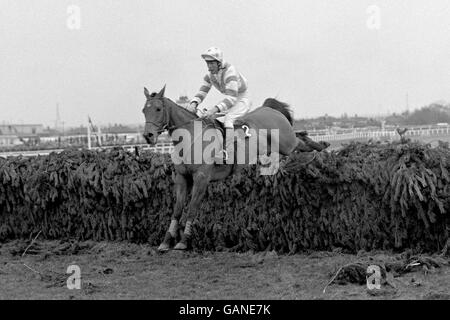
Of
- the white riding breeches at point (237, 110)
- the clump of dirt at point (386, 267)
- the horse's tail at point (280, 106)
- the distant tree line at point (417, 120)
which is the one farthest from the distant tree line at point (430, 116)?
the clump of dirt at point (386, 267)

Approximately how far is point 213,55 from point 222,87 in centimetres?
63

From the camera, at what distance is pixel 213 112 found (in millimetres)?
9539

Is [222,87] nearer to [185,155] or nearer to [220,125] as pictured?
[220,125]

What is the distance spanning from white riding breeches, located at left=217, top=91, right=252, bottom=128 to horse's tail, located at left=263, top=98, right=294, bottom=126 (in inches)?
43.4

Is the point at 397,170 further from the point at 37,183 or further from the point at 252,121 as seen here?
the point at 37,183

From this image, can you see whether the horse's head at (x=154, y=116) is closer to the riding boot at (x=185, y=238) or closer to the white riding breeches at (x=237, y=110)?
the white riding breeches at (x=237, y=110)

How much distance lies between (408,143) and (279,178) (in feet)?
6.21

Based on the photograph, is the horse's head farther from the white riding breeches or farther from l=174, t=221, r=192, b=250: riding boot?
l=174, t=221, r=192, b=250: riding boot

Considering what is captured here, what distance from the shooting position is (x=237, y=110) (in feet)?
32.1

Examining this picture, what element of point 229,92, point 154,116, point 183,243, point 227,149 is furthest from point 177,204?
point 229,92

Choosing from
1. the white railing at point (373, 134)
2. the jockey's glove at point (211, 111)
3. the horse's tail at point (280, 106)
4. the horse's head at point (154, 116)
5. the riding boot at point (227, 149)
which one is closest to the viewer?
the horse's head at point (154, 116)

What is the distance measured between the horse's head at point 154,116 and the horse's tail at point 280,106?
2819 millimetres

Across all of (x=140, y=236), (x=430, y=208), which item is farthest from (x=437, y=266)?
(x=140, y=236)

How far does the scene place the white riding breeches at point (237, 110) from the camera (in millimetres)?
9422
